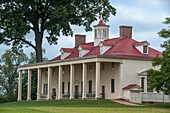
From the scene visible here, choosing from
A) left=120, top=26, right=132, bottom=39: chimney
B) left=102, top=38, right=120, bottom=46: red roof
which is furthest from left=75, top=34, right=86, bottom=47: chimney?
left=120, top=26, right=132, bottom=39: chimney

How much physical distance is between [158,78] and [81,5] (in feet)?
74.6

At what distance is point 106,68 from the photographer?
2365 inches

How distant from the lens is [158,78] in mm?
46469

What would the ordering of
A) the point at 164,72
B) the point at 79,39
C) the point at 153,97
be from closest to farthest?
the point at 164,72 < the point at 153,97 < the point at 79,39

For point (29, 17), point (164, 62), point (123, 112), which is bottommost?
point (123, 112)

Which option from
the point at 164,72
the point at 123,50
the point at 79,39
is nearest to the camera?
the point at 164,72

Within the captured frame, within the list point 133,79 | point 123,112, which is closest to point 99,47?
point 133,79

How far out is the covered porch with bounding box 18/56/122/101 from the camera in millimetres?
57062

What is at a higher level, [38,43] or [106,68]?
[38,43]

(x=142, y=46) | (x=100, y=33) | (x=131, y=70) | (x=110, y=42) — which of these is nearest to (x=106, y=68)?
(x=131, y=70)

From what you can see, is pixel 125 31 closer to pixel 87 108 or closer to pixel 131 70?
pixel 131 70

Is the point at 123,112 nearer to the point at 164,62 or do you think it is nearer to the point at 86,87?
the point at 164,62

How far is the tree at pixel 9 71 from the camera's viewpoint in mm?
93625

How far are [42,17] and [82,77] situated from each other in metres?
9.64
